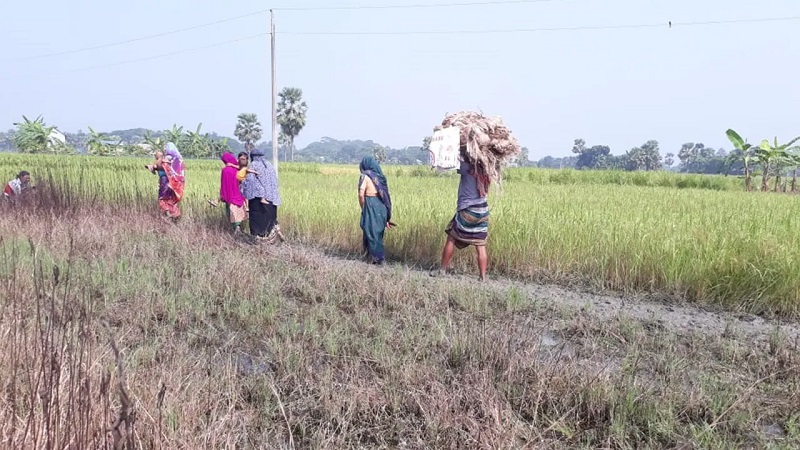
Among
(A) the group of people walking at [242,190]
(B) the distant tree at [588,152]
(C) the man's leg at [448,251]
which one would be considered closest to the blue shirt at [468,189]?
(C) the man's leg at [448,251]

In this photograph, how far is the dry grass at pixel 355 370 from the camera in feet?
6.08

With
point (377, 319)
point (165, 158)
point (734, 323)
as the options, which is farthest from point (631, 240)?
point (165, 158)

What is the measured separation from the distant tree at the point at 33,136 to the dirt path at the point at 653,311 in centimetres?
4122

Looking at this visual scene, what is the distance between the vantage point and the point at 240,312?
140 inches

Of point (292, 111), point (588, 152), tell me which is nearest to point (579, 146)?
point (588, 152)

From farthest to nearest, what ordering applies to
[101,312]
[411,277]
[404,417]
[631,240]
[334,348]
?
1. [631,240]
2. [411,277]
3. [101,312]
4. [334,348]
5. [404,417]

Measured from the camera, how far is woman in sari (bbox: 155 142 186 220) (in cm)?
745

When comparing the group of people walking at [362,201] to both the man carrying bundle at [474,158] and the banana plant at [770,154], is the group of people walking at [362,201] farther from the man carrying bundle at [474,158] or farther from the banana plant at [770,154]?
the banana plant at [770,154]

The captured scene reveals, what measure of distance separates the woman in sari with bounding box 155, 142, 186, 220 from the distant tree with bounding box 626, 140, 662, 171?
8199 centimetres

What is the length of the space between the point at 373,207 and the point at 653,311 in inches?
116

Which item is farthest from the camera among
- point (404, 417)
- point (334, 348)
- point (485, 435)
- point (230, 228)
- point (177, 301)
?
point (230, 228)

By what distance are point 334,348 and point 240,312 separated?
985 millimetres

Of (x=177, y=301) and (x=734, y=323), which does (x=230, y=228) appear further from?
(x=734, y=323)

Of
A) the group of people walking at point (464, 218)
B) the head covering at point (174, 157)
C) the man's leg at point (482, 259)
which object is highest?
the head covering at point (174, 157)
